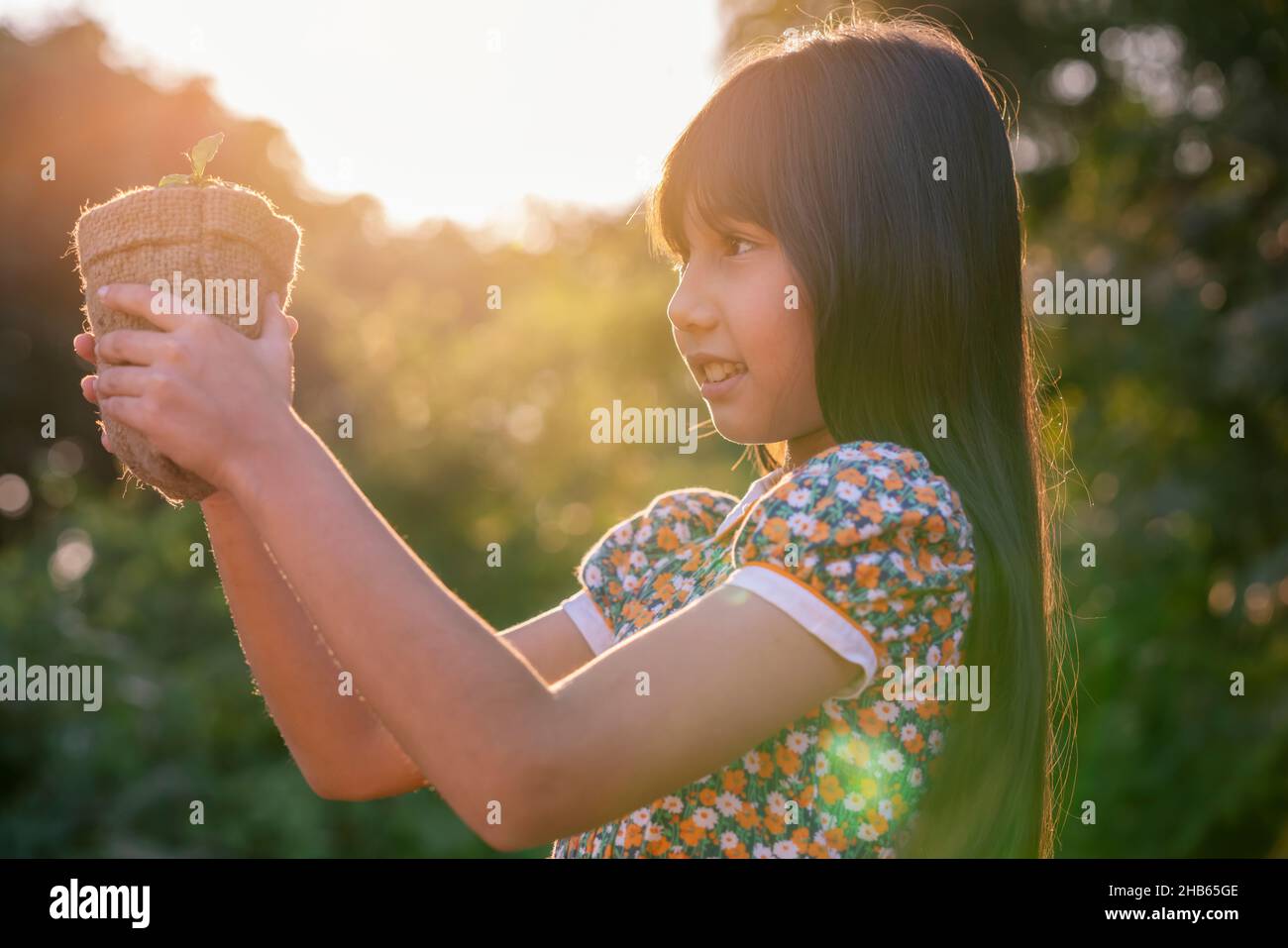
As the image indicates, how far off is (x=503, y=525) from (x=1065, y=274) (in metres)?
4.53

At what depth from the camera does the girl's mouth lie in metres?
1.75

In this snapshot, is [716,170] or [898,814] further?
[716,170]

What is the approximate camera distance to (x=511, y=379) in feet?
28.2

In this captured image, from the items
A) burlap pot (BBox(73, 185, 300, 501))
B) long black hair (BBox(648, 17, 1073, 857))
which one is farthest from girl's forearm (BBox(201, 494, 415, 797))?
long black hair (BBox(648, 17, 1073, 857))

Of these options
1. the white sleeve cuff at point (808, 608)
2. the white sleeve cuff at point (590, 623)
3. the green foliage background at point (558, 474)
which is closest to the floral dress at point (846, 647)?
the white sleeve cuff at point (808, 608)

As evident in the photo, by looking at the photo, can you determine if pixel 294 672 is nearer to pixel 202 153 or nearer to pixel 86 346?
pixel 86 346

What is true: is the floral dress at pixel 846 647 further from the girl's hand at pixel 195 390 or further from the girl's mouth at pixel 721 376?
the girl's hand at pixel 195 390

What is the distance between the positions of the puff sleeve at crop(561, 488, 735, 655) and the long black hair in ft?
1.42

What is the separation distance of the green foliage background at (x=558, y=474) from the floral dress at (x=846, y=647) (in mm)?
5842

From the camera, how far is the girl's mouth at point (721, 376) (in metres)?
1.75

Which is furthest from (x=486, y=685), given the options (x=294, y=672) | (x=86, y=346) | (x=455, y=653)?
(x=86, y=346)

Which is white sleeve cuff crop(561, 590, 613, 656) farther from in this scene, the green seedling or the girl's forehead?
the green seedling
